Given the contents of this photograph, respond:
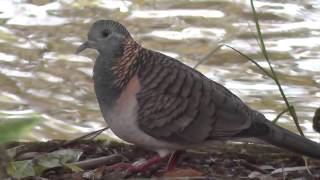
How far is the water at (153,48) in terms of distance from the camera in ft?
17.4

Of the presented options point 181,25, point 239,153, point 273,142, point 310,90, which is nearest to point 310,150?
point 273,142

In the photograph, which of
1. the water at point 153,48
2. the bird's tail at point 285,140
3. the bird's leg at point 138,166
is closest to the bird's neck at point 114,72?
the bird's leg at point 138,166

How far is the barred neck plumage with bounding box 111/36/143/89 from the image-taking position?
3082 millimetres

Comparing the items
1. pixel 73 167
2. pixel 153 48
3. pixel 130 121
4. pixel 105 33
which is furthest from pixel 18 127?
pixel 153 48

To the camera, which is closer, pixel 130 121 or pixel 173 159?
pixel 130 121

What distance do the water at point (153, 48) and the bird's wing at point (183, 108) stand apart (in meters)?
1.79

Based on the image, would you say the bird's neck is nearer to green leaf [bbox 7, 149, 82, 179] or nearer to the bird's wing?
the bird's wing

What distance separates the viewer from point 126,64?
3117mm

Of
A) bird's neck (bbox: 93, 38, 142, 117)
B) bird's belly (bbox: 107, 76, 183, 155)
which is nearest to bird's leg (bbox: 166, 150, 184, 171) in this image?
bird's belly (bbox: 107, 76, 183, 155)

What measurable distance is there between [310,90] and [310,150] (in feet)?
8.24

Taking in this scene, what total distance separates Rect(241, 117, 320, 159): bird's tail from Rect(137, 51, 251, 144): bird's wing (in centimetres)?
5

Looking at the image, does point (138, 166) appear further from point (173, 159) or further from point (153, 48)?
point (153, 48)

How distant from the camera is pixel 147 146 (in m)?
3.06

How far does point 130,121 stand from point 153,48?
313cm
